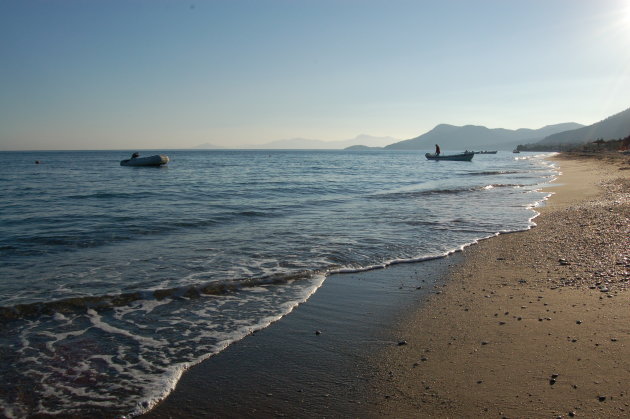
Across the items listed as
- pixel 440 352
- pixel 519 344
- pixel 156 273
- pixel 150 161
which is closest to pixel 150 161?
pixel 150 161

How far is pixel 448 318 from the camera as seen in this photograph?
587cm

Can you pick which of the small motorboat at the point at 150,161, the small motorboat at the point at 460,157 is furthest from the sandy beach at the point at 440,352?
the small motorboat at the point at 460,157

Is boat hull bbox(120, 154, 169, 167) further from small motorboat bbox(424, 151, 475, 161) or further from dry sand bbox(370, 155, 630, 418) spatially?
dry sand bbox(370, 155, 630, 418)

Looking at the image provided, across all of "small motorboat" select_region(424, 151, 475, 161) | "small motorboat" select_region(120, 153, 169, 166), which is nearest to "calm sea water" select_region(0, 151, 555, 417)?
"small motorboat" select_region(120, 153, 169, 166)

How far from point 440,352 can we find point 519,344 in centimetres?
96

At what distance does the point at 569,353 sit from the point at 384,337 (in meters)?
2.04

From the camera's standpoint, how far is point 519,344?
489 centimetres

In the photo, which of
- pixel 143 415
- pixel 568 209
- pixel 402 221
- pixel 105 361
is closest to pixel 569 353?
pixel 143 415

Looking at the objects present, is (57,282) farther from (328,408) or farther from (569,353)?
(569,353)

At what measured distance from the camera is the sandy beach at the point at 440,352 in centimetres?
377

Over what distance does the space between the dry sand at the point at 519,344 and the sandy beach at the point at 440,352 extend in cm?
2

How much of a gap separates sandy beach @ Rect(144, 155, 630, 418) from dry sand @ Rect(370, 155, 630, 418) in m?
0.02

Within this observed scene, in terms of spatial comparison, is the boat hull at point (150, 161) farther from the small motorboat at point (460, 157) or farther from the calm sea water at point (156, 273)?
the small motorboat at point (460, 157)

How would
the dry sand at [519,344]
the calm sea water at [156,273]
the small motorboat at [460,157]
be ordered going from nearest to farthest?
the dry sand at [519,344] < the calm sea water at [156,273] < the small motorboat at [460,157]
